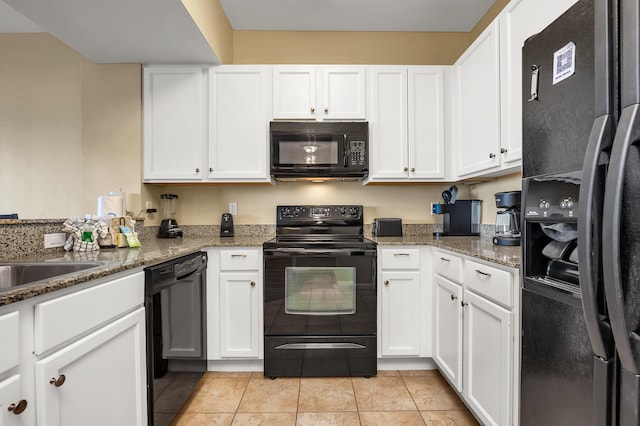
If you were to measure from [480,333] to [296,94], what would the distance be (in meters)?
1.98

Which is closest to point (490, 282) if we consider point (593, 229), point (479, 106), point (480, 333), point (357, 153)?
point (480, 333)

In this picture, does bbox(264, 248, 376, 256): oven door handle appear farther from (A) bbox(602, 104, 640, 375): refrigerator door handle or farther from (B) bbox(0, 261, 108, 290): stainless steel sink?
(A) bbox(602, 104, 640, 375): refrigerator door handle

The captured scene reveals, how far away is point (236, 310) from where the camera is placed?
7.16 feet

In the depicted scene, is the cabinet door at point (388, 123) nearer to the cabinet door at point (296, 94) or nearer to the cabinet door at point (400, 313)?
the cabinet door at point (296, 94)

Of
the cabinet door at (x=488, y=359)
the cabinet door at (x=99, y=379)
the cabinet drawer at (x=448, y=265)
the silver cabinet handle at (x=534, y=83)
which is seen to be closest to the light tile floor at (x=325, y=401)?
the cabinet door at (x=488, y=359)

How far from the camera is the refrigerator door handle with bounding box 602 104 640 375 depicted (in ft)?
2.16

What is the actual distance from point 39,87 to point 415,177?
10.6ft

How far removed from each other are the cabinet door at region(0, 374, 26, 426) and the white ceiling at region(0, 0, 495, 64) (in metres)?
1.77

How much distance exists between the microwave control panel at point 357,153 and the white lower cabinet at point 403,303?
0.68m

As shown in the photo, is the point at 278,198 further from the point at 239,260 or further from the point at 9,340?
the point at 9,340

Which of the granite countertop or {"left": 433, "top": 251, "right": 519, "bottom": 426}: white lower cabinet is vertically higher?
the granite countertop

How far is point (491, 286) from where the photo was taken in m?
1.42

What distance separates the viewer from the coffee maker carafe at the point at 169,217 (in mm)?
2492

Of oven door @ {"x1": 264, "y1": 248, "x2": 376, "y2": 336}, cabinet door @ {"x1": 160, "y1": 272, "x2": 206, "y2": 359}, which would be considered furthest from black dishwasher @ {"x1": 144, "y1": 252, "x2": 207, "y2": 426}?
oven door @ {"x1": 264, "y1": 248, "x2": 376, "y2": 336}
